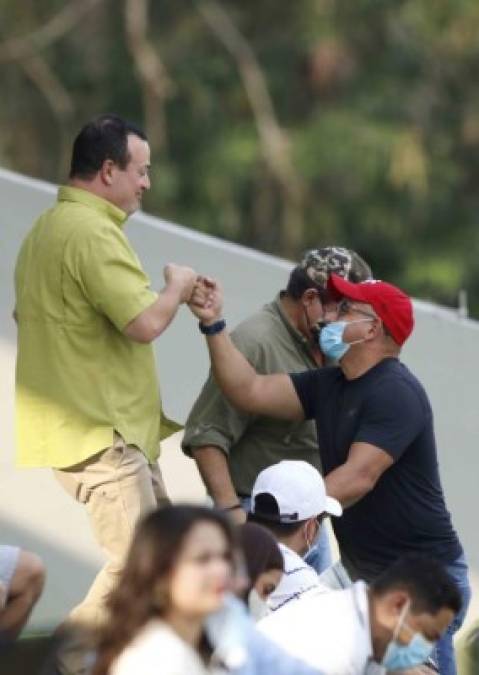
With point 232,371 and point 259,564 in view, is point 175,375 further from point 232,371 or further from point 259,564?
point 259,564

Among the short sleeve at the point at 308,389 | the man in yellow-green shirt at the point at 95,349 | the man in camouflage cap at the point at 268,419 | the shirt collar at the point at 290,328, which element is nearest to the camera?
the man in yellow-green shirt at the point at 95,349

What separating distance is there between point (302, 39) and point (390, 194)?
2.41m

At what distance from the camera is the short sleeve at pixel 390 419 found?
659 cm

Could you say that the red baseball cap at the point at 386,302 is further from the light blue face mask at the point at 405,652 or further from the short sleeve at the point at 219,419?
the light blue face mask at the point at 405,652

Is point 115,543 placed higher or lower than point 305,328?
lower

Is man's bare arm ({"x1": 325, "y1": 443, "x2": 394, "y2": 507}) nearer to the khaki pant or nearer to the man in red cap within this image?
the man in red cap

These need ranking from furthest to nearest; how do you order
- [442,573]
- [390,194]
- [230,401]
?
[390,194], [230,401], [442,573]

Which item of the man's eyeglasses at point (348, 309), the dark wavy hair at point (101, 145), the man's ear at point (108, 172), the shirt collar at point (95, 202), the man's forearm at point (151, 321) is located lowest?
the man's forearm at point (151, 321)

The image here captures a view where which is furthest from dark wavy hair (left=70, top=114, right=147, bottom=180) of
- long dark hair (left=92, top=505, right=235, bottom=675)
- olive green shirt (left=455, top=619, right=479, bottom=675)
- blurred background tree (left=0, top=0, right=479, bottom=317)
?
blurred background tree (left=0, top=0, right=479, bottom=317)

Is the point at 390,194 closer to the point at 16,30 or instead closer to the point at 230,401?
the point at 16,30

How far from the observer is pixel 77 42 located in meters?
25.2

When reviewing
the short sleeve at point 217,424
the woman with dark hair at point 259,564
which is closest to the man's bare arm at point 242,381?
the short sleeve at point 217,424

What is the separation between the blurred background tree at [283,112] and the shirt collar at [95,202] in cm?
1692

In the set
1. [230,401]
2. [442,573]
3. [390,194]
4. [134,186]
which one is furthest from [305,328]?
[390,194]
